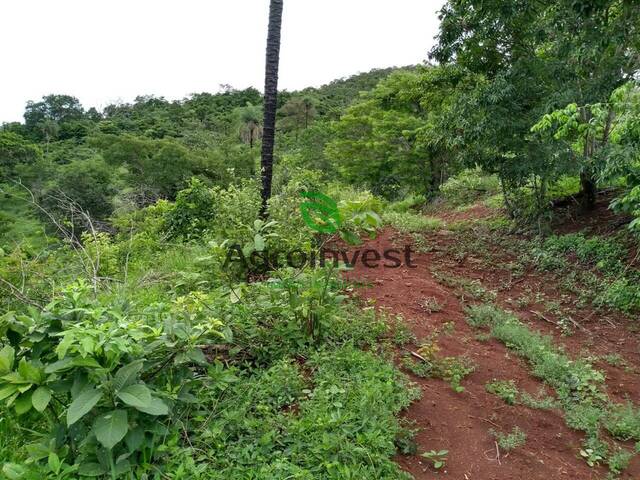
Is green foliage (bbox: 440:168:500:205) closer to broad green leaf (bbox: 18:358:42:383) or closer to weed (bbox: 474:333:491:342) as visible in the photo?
weed (bbox: 474:333:491:342)

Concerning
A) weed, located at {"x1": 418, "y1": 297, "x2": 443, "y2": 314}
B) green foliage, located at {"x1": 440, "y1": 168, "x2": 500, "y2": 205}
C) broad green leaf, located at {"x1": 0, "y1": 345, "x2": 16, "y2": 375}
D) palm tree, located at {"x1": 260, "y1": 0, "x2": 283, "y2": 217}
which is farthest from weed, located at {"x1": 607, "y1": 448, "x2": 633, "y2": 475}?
green foliage, located at {"x1": 440, "y1": 168, "x2": 500, "y2": 205}

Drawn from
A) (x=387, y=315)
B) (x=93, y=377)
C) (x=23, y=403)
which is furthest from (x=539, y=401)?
(x=23, y=403)

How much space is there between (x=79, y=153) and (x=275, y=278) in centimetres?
2473

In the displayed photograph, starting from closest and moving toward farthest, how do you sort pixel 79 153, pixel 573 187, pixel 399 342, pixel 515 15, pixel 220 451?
1. pixel 220 451
2. pixel 399 342
3. pixel 515 15
4. pixel 573 187
5. pixel 79 153

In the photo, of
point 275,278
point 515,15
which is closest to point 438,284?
point 275,278

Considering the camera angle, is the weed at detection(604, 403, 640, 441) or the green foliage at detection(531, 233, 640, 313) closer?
the weed at detection(604, 403, 640, 441)

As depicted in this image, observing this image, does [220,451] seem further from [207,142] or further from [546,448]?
[207,142]

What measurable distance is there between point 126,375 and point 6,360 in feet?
1.59

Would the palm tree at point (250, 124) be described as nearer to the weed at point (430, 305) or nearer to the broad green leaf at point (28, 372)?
the weed at point (430, 305)

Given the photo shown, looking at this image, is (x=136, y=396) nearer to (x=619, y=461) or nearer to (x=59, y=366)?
(x=59, y=366)

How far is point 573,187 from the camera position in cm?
685

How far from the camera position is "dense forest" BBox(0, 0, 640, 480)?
174 cm

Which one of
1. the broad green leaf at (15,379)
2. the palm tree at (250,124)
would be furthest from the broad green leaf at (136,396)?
the palm tree at (250,124)

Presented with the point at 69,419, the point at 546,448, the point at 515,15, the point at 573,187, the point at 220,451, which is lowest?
the point at 546,448
